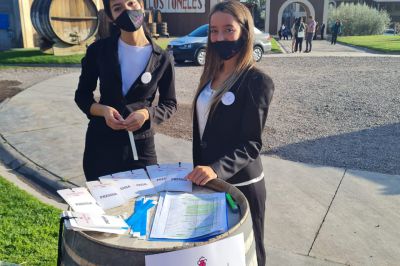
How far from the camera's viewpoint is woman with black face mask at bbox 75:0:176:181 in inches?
96.7

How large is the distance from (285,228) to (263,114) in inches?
84.0

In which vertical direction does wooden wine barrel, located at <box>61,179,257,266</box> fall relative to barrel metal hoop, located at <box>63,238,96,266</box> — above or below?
above

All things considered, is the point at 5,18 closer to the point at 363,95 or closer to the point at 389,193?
the point at 363,95

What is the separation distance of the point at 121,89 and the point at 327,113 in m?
6.86

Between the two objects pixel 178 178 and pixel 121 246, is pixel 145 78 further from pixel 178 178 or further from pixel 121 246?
pixel 121 246

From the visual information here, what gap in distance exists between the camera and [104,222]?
1.49 meters

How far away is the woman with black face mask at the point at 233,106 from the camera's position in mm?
2098

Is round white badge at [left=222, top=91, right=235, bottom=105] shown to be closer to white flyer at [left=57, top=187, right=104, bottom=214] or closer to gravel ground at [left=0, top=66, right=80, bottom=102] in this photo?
white flyer at [left=57, top=187, right=104, bottom=214]

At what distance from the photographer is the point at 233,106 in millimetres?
2154

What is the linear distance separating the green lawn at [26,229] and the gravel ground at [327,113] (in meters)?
3.03

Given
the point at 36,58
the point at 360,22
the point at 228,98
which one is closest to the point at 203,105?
the point at 228,98

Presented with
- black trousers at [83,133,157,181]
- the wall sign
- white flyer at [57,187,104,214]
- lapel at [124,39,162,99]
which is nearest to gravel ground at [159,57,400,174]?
lapel at [124,39,162,99]

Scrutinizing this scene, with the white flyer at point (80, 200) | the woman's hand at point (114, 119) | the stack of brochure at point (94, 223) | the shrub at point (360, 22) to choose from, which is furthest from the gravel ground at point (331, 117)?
the shrub at point (360, 22)

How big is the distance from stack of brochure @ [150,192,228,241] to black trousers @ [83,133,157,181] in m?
0.78
